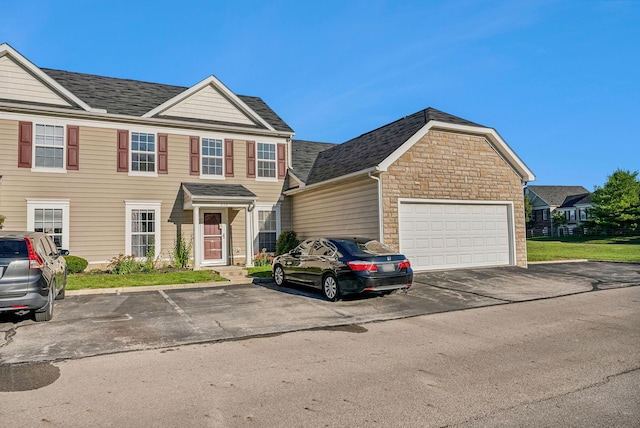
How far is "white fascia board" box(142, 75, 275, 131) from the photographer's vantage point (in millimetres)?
16672

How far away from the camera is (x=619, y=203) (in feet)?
145

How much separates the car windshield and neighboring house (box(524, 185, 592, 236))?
194ft

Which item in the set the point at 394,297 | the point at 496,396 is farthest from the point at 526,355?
the point at 394,297

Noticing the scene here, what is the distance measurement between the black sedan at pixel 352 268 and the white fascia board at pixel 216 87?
913 centimetres

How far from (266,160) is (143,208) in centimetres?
546

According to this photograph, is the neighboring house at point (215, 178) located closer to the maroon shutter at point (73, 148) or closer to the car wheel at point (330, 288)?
the maroon shutter at point (73, 148)

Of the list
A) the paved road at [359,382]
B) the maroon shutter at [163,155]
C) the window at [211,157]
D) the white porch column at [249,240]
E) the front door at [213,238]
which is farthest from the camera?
the window at [211,157]

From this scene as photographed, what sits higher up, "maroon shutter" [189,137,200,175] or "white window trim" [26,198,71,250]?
"maroon shutter" [189,137,200,175]

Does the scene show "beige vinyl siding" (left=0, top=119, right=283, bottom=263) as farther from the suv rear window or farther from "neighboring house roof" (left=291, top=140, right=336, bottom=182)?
the suv rear window

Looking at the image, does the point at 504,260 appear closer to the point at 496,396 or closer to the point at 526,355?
the point at 526,355

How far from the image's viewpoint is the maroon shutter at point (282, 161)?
18719 millimetres

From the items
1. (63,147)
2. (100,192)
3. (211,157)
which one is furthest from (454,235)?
(63,147)

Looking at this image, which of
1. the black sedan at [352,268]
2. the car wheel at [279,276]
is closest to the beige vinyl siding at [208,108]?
the car wheel at [279,276]

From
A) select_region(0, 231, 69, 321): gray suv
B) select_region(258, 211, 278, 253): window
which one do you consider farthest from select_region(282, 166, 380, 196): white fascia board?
select_region(0, 231, 69, 321): gray suv
